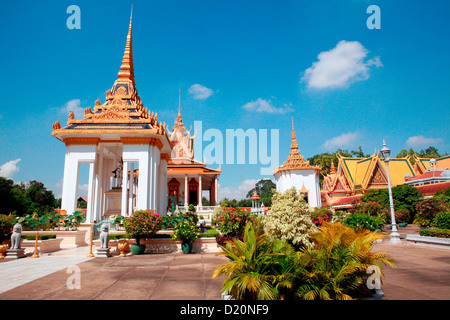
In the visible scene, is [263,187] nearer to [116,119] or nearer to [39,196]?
[39,196]

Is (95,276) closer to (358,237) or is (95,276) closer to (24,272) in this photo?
(24,272)

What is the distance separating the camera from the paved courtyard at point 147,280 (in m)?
5.21

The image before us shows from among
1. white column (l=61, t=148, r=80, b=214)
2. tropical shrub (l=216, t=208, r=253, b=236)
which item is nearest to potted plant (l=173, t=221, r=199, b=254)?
tropical shrub (l=216, t=208, r=253, b=236)

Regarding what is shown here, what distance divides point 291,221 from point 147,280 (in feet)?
12.3

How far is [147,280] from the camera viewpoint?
6.49 m

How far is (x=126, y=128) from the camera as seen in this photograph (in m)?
18.2

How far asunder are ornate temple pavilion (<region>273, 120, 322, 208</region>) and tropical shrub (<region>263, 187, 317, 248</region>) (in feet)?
104

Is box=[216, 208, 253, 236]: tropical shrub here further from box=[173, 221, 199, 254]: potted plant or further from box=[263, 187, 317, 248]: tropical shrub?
box=[263, 187, 317, 248]: tropical shrub

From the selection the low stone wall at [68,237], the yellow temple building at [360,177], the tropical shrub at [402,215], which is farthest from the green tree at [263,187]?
the low stone wall at [68,237]

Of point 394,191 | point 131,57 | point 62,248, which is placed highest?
point 131,57

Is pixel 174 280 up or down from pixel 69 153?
down

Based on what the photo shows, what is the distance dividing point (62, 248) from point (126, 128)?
818 cm

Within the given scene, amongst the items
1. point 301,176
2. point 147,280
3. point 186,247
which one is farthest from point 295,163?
point 147,280
